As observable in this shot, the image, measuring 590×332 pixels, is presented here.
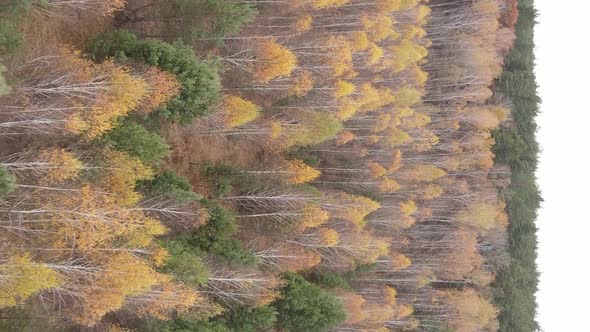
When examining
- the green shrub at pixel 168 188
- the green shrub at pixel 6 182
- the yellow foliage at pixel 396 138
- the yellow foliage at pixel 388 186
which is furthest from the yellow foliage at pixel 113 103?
the yellow foliage at pixel 396 138

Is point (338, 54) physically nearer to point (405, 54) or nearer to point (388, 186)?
point (405, 54)

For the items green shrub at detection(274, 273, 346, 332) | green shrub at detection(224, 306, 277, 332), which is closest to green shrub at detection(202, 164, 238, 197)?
green shrub at detection(274, 273, 346, 332)

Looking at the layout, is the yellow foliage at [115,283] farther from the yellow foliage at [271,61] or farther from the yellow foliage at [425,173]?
the yellow foliage at [425,173]

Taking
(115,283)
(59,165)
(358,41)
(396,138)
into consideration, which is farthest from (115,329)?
(396,138)

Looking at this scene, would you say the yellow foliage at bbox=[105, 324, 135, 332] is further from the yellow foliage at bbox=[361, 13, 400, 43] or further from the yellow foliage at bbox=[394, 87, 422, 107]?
the yellow foliage at bbox=[394, 87, 422, 107]

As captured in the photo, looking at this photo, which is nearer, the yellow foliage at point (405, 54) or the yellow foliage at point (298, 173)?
the yellow foliage at point (298, 173)
